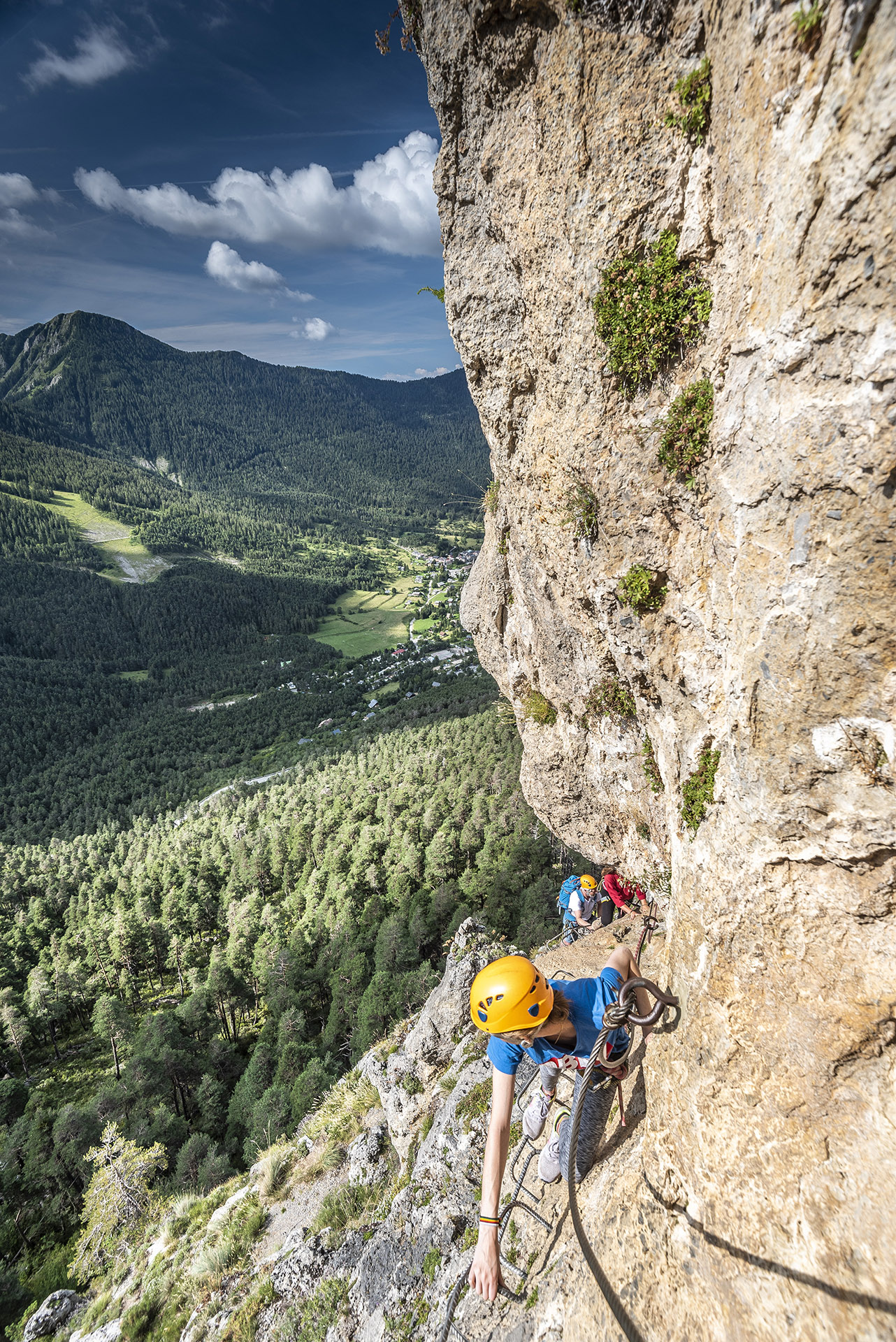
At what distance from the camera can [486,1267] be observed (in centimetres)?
475

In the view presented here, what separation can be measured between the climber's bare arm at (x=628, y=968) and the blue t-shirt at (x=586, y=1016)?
5 centimetres

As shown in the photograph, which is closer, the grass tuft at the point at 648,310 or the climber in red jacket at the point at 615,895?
the grass tuft at the point at 648,310

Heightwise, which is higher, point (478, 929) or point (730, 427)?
point (730, 427)

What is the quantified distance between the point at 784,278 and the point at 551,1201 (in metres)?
9.58

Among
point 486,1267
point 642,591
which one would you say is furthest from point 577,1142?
point 642,591

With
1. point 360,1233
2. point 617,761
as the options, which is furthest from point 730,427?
point 360,1233

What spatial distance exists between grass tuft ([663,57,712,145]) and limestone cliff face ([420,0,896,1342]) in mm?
104

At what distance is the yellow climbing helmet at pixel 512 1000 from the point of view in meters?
5.07

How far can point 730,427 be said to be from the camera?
5273mm

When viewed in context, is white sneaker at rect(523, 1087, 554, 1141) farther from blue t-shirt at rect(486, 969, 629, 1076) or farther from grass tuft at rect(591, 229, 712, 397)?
grass tuft at rect(591, 229, 712, 397)

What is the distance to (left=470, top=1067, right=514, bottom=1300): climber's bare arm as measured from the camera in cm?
471

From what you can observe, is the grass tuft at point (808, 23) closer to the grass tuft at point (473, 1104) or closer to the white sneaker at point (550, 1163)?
the white sneaker at point (550, 1163)

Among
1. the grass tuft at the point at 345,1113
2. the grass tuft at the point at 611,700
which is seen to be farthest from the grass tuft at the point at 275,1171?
the grass tuft at the point at 611,700

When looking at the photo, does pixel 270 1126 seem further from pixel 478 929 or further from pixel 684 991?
pixel 684 991
